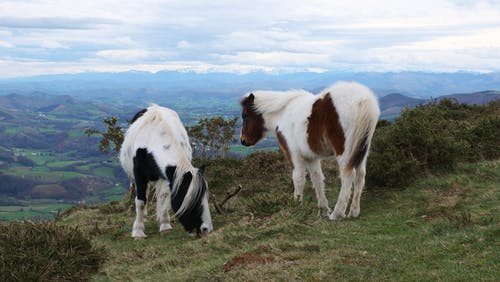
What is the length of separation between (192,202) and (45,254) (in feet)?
8.29

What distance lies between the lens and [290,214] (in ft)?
27.4

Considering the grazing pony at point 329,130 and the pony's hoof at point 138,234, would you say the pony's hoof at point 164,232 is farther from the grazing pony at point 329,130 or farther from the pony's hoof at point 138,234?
the grazing pony at point 329,130

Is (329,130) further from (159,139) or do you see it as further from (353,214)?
(159,139)

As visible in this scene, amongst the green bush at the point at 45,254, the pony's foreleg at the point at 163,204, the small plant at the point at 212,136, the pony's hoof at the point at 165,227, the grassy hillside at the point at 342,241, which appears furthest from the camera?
the small plant at the point at 212,136

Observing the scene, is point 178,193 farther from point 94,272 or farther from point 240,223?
point 94,272

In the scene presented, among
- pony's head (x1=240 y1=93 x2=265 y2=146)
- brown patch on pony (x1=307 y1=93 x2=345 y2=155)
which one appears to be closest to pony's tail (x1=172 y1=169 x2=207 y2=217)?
brown patch on pony (x1=307 y1=93 x2=345 y2=155)

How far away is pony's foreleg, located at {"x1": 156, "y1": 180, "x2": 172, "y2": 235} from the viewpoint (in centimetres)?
867

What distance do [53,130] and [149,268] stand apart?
189 m

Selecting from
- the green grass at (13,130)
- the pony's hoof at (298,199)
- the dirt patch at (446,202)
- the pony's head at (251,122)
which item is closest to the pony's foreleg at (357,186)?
the pony's hoof at (298,199)

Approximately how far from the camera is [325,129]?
8.23m

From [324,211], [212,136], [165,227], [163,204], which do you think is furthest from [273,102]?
[212,136]

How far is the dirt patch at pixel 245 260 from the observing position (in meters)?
5.86

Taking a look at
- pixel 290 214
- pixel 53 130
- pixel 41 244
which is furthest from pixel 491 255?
pixel 53 130

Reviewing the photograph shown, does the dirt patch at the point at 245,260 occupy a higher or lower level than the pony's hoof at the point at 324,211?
higher
